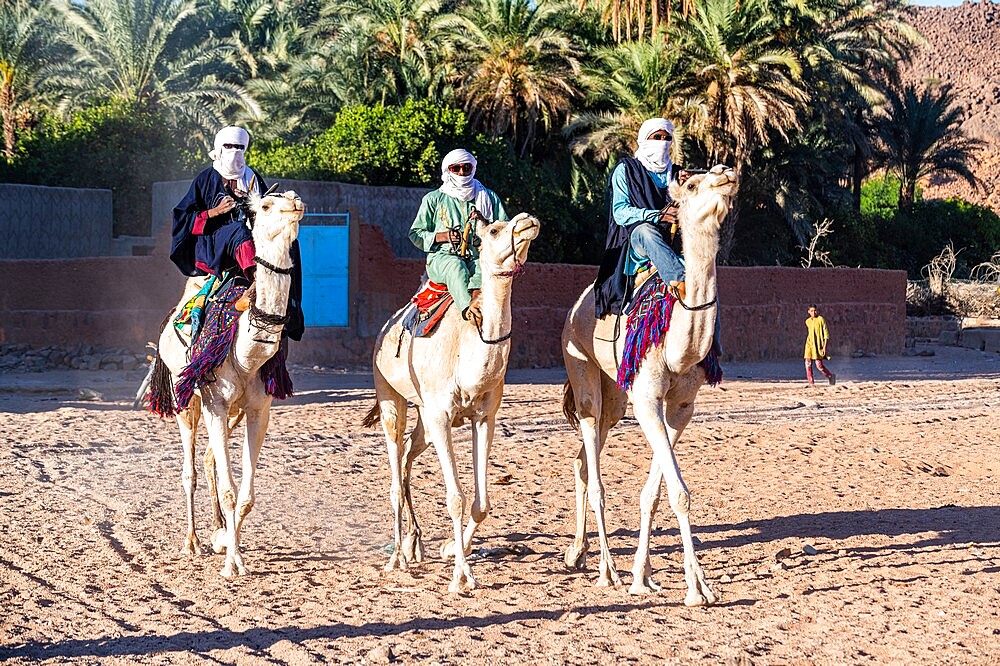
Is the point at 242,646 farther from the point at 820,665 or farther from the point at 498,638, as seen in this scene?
the point at 820,665

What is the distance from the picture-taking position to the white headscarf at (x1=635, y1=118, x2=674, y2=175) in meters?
7.89

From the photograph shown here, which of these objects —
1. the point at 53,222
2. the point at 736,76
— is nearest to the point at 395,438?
the point at 53,222

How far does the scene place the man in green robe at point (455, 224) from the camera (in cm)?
768

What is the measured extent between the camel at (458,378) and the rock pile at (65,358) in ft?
41.3

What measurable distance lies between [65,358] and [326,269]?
449 centimetres

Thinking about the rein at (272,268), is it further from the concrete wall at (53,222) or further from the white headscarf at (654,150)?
the concrete wall at (53,222)

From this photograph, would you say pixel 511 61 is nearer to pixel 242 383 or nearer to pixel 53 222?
pixel 53 222

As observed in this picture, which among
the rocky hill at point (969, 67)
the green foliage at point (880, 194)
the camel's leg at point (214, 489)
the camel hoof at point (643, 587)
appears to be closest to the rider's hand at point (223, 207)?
the camel's leg at point (214, 489)

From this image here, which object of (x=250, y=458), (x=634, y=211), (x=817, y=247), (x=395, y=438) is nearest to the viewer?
(x=634, y=211)

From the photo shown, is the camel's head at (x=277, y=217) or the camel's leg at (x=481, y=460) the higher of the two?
the camel's head at (x=277, y=217)

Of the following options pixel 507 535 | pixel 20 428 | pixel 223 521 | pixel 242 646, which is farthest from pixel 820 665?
pixel 20 428

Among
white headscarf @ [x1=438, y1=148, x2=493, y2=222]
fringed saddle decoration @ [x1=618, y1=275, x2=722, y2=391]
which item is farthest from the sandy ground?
white headscarf @ [x1=438, y1=148, x2=493, y2=222]

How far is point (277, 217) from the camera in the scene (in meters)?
7.13

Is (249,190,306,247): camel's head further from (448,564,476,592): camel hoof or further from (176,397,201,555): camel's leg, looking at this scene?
(448,564,476,592): camel hoof
